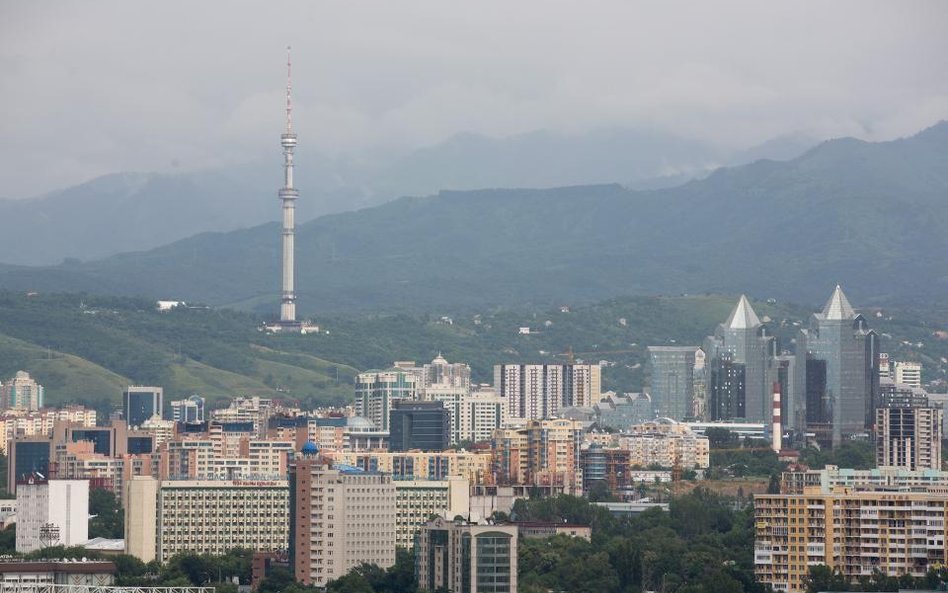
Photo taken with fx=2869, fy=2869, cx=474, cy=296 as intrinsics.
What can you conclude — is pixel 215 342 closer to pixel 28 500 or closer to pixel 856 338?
pixel 856 338

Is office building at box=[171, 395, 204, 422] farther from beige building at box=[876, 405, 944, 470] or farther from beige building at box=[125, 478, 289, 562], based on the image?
beige building at box=[125, 478, 289, 562]

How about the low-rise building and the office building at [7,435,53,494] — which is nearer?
the low-rise building

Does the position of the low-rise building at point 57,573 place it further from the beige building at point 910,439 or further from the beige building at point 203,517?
the beige building at point 910,439

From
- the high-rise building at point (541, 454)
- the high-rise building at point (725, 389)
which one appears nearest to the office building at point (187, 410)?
the high-rise building at point (725, 389)

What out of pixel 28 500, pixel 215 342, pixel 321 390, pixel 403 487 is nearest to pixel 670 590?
pixel 403 487

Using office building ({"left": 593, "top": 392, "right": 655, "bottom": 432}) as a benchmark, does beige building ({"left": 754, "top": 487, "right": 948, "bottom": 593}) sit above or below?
below

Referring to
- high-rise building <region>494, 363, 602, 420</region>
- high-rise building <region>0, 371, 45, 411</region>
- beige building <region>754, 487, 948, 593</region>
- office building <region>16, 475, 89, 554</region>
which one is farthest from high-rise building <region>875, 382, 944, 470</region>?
high-rise building <region>0, 371, 45, 411</region>

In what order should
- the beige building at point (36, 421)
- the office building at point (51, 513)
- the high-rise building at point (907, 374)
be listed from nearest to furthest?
the office building at point (51, 513) < the beige building at point (36, 421) < the high-rise building at point (907, 374)
